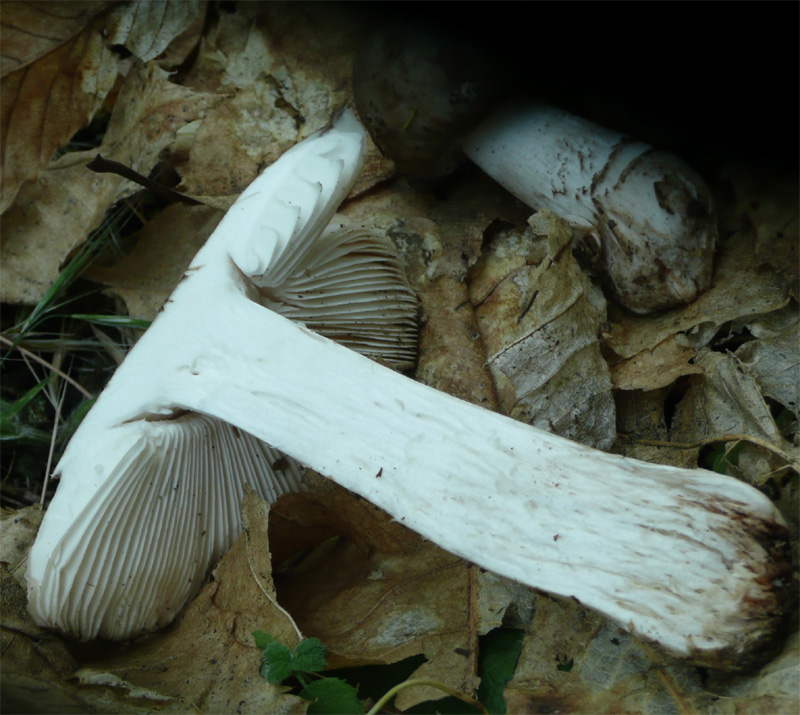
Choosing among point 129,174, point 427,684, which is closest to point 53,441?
point 129,174

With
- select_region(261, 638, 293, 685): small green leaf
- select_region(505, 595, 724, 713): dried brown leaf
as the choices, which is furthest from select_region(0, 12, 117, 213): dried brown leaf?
select_region(505, 595, 724, 713): dried brown leaf

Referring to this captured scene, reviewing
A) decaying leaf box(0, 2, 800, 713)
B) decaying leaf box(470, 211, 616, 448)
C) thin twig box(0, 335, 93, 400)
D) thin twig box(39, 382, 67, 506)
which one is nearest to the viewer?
decaying leaf box(0, 2, 800, 713)

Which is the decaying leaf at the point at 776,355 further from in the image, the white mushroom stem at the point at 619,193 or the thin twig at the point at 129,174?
the thin twig at the point at 129,174

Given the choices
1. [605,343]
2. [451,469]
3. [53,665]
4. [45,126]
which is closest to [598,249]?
[605,343]

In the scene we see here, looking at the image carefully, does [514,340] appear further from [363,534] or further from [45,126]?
[45,126]

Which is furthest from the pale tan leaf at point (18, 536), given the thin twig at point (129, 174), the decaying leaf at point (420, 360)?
the thin twig at point (129, 174)

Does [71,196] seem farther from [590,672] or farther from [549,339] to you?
[590,672]

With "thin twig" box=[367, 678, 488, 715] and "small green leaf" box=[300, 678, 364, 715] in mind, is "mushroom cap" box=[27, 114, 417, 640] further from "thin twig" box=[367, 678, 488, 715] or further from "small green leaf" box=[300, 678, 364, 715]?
"thin twig" box=[367, 678, 488, 715]
